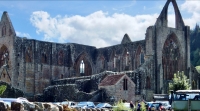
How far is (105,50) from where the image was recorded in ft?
243

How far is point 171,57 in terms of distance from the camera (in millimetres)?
66875

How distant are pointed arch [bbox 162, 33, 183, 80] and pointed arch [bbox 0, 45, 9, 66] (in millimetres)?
23594

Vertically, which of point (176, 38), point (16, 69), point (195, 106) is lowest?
point (195, 106)

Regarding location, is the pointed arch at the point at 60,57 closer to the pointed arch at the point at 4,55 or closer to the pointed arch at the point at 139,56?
the pointed arch at the point at 4,55

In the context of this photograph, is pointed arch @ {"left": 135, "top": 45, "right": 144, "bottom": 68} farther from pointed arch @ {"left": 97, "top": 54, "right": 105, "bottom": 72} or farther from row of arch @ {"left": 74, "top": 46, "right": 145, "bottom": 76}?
pointed arch @ {"left": 97, "top": 54, "right": 105, "bottom": 72}

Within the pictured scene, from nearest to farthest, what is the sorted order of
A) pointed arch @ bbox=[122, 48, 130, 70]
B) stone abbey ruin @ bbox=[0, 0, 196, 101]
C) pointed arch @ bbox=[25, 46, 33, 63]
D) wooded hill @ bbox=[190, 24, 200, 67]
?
stone abbey ruin @ bbox=[0, 0, 196, 101] → pointed arch @ bbox=[25, 46, 33, 63] → pointed arch @ bbox=[122, 48, 130, 70] → wooded hill @ bbox=[190, 24, 200, 67]

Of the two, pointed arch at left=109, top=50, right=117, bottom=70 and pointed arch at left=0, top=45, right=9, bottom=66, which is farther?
pointed arch at left=109, top=50, right=117, bottom=70

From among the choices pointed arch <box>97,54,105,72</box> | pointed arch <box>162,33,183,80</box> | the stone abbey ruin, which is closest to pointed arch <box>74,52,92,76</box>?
the stone abbey ruin

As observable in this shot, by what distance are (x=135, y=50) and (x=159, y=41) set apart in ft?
16.2

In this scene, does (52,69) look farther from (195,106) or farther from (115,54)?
(195,106)

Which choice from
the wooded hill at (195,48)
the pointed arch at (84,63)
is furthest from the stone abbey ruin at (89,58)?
the wooded hill at (195,48)

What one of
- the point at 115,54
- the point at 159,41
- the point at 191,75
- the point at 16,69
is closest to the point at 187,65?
the point at 191,75

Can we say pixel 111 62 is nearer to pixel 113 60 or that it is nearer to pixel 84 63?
pixel 113 60

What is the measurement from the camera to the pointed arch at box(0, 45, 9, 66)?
66.8 meters
